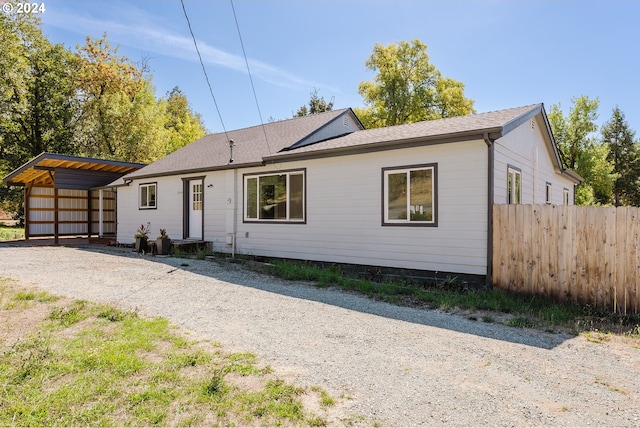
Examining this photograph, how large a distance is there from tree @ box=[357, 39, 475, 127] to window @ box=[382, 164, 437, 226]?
23086 mm

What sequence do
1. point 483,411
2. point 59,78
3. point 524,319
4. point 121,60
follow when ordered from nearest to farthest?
point 483,411, point 524,319, point 59,78, point 121,60

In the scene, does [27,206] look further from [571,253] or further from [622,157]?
[622,157]

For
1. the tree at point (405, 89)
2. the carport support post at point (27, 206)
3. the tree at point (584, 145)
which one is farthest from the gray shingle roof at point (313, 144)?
the tree at point (584, 145)

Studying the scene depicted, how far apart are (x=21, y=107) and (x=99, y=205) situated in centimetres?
927

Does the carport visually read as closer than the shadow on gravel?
No

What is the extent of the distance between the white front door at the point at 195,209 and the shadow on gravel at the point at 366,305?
113 inches

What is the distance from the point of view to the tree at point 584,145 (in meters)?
27.5

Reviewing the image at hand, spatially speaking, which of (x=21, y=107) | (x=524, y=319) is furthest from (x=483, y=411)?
(x=21, y=107)

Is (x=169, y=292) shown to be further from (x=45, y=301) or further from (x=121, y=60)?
(x=121, y=60)

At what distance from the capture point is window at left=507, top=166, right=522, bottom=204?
8.52 m

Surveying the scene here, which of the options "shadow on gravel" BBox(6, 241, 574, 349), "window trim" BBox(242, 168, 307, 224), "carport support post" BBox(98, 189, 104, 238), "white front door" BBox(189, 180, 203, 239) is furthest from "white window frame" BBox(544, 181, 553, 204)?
"carport support post" BBox(98, 189, 104, 238)

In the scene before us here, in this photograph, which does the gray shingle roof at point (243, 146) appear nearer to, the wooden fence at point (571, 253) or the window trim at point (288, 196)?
the window trim at point (288, 196)

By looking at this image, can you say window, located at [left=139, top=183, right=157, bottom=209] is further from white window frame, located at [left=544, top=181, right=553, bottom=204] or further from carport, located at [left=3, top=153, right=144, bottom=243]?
white window frame, located at [left=544, top=181, right=553, bottom=204]

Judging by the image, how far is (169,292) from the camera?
6.72 metres
